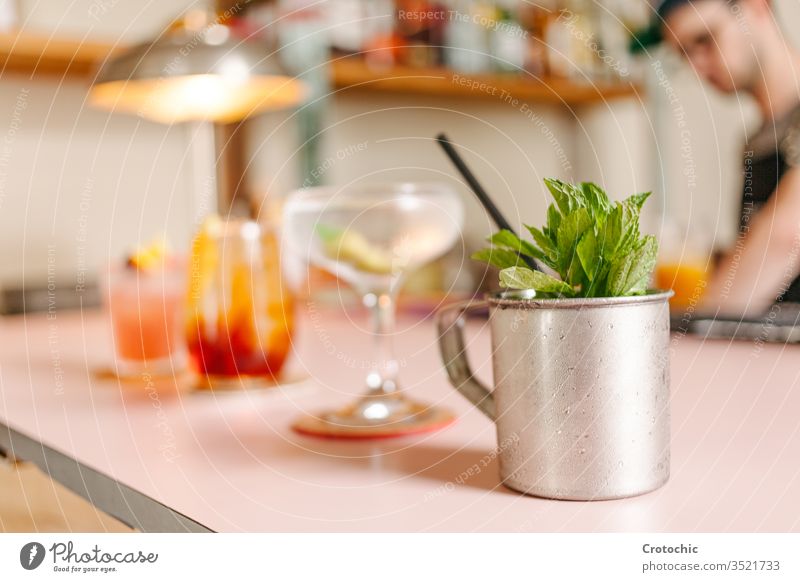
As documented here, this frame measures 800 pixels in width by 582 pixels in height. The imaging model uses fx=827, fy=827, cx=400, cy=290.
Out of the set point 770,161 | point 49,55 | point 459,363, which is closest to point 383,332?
point 459,363

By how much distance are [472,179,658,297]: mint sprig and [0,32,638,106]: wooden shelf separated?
2.20ft

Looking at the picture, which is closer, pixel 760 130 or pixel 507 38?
pixel 760 130

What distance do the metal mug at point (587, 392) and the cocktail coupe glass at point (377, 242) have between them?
0.14 metres

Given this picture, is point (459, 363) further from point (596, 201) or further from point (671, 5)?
point (671, 5)

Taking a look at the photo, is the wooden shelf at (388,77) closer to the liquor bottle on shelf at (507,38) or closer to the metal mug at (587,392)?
the liquor bottle on shelf at (507,38)

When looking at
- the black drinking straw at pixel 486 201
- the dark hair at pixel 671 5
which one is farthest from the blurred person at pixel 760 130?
the black drinking straw at pixel 486 201

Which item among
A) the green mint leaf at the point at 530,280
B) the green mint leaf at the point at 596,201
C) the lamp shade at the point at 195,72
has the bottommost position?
the green mint leaf at the point at 530,280

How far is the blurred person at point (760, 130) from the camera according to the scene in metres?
1.36

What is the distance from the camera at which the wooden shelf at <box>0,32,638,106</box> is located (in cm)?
123

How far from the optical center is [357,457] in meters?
0.42

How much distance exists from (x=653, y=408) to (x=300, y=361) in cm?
45

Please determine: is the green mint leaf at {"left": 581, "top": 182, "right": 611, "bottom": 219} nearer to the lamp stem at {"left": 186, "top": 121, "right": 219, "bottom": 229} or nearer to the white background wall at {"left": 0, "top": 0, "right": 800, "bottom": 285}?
the white background wall at {"left": 0, "top": 0, "right": 800, "bottom": 285}

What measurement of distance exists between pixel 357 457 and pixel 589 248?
17cm

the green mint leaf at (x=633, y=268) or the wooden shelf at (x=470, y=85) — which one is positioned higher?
the wooden shelf at (x=470, y=85)
